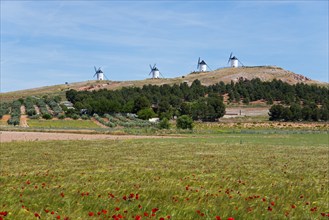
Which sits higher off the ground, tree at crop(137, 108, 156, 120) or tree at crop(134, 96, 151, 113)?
tree at crop(134, 96, 151, 113)

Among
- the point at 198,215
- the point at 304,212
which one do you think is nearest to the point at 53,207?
the point at 198,215

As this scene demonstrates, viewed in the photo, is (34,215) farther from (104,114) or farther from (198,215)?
(104,114)

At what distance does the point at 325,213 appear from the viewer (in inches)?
403

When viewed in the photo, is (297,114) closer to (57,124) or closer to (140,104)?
(140,104)

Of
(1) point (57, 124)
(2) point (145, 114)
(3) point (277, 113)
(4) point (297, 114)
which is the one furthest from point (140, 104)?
(4) point (297, 114)

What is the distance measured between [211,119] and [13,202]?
152001 millimetres

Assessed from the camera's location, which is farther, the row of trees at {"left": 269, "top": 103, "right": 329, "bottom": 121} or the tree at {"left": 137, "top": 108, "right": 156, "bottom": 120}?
the row of trees at {"left": 269, "top": 103, "right": 329, "bottom": 121}

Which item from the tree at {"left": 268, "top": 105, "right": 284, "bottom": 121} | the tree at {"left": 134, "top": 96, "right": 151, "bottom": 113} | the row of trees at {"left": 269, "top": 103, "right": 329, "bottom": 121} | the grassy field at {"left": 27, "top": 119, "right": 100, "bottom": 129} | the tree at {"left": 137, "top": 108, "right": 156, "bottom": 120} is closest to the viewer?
the grassy field at {"left": 27, "top": 119, "right": 100, "bottom": 129}

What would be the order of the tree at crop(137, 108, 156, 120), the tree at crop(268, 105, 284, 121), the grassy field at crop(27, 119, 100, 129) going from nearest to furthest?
the grassy field at crop(27, 119, 100, 129) → the tree at crop(137, 108, 156, 120) → the tree at crop(268, 105, 284, 121)

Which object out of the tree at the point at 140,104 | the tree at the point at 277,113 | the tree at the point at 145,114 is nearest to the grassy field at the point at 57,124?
the tree at the point at 145,114

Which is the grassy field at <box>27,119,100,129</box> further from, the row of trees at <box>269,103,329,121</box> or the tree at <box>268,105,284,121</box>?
the row of trees at <box>269,103,329,121</box>

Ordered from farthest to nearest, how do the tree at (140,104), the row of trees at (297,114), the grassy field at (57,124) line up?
1. the tree at (140,104)
2. the row of trees at (297,114)
3. the grassy field at (57,124)

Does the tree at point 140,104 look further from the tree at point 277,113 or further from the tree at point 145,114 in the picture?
the tree at point 277,113

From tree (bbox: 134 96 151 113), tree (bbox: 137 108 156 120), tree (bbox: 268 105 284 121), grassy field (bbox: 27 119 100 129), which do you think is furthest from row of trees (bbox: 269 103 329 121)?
grassy field (bbox: 27 119 100 129)
